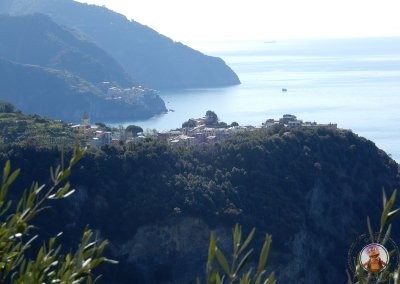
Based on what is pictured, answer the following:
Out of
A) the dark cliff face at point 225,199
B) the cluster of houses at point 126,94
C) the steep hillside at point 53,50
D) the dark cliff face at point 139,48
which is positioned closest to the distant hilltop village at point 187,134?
the dark cliff face at point 225,199

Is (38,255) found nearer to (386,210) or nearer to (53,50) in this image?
(386,210)

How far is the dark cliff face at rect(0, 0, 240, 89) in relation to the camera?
8856 centimetres

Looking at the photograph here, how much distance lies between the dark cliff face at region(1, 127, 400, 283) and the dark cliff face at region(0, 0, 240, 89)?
65.8m

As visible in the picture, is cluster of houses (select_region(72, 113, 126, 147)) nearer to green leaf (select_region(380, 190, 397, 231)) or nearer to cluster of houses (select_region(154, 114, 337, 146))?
cluster of houses (select_region(154, 114, 337, 146))

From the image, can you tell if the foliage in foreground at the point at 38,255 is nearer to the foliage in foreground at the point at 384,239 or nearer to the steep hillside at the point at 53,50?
the foliage in foreground at the point at 384,239

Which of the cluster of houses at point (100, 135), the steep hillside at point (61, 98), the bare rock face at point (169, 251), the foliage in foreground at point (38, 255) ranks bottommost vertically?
the steep hillside at point (61, 98)

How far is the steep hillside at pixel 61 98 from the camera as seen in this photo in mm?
62688

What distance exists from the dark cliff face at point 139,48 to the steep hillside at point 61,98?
804 inches

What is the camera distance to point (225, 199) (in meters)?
18.7

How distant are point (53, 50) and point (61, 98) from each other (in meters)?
11.2

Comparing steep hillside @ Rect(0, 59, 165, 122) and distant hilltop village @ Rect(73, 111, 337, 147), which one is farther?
steep hillside @ Rect(0, 59, 165, 122)

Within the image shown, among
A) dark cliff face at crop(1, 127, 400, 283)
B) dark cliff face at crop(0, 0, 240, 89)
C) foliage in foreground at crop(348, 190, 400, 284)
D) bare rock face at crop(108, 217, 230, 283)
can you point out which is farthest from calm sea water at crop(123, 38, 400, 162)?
foliage in foreground at crop(348, 190, 400, 284)

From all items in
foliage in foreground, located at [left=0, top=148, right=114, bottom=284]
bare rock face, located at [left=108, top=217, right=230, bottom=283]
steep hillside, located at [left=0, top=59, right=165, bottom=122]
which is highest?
foliage in foreground, located at [left=0, top=148, right=114, bottom=284]

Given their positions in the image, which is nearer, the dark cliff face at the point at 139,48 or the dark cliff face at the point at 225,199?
the dark cliff face at the point at 225,199
